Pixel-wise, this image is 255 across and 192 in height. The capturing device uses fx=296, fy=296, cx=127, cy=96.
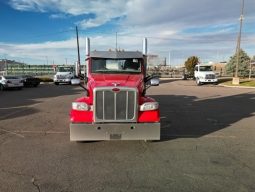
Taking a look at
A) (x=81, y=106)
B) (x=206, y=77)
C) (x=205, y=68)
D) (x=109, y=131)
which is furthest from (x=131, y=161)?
(x=205, y=68)

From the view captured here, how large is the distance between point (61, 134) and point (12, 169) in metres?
2.97

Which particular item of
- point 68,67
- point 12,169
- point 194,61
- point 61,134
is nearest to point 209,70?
point 68,67

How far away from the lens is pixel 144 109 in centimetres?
698

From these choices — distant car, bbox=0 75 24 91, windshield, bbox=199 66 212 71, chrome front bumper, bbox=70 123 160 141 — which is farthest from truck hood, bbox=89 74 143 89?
windshield, bbox=199 66 212 71

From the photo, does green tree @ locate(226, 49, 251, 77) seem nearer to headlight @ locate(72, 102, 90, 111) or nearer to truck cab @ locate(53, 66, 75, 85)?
truck cab @ locate(53, 66, 75, 85)

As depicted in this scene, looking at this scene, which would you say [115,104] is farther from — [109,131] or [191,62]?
[191,62]

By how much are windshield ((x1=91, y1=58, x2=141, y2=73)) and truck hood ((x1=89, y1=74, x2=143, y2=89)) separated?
0.30m

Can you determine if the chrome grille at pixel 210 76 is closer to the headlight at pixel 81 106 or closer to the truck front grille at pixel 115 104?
the truck front grille at pixel 115 104

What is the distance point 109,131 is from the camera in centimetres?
670

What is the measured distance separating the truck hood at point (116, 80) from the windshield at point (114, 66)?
30 centimetres

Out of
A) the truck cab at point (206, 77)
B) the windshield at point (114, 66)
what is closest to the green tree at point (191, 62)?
the truck cab at point (206, 77)

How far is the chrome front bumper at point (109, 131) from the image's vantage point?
22.0 feet

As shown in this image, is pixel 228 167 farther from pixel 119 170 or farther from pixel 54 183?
pixel 54 183

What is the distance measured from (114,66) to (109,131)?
2.61m
